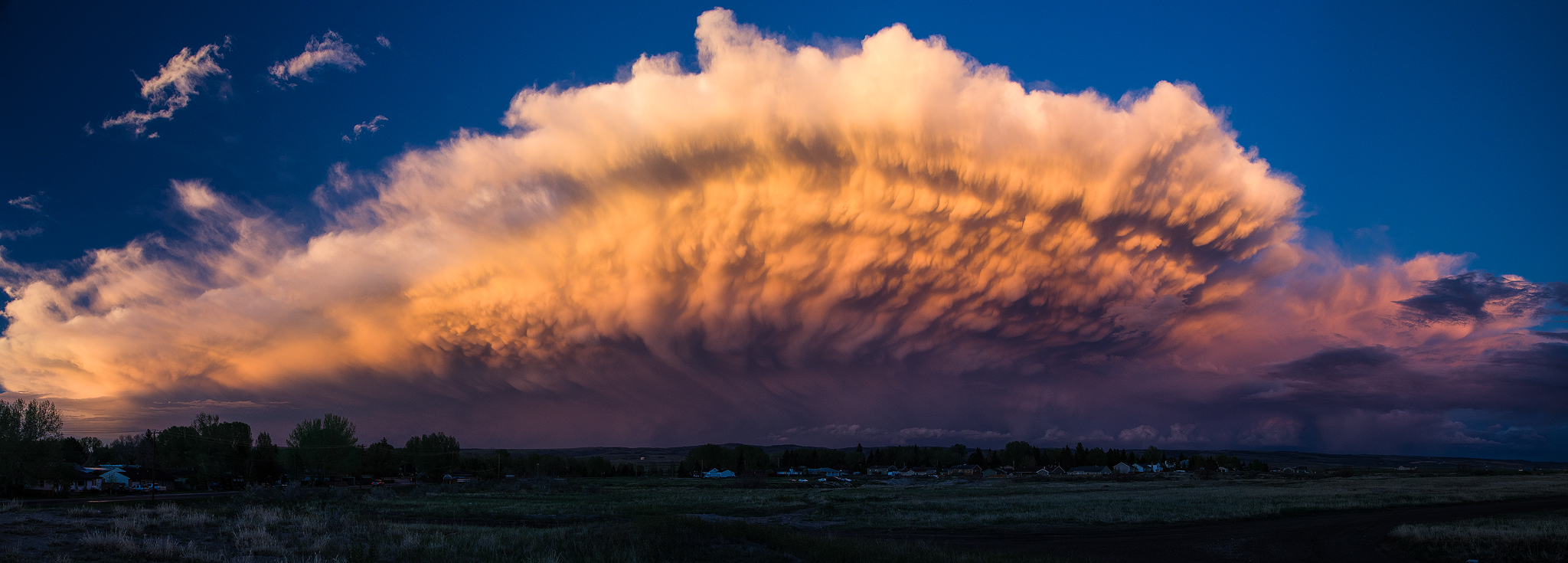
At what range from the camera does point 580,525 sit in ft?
101

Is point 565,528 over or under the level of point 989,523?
over

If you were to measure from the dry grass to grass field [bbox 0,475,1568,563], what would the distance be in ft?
1.50

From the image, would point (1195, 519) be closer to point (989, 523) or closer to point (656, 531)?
point (989, 523)

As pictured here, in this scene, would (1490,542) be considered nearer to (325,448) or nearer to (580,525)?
(580,525)

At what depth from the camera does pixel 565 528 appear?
27.2 metres

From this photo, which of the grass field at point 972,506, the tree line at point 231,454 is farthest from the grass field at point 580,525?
the tree line at point 231,454

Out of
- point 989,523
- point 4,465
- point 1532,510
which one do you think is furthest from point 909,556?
point 4,465

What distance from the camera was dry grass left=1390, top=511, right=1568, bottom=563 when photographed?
25.0 meters

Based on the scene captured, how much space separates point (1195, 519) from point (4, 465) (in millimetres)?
103788

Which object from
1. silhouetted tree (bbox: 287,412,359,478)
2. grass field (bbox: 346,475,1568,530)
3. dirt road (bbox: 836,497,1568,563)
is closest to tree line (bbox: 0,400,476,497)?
silhouetted tree (bbox: 287,412,359,478)

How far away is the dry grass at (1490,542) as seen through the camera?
25.0 meters

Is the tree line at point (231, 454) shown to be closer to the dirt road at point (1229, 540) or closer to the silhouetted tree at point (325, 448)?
the silhouetted tree at point (325, 448)

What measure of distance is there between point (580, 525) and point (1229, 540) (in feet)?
92.4

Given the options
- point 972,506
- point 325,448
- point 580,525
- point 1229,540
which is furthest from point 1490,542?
point 325,448
